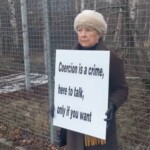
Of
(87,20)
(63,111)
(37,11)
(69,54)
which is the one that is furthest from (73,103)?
(37,11)

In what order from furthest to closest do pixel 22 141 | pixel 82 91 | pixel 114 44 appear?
pixel 22 141 < pixel 114 44 < pixel 82 91

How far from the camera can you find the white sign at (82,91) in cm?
308

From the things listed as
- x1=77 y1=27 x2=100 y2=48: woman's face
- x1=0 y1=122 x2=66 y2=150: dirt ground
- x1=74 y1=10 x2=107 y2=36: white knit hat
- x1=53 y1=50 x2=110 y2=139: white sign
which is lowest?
x1=0 y1=122 x2=66 y2=150: dirt ground

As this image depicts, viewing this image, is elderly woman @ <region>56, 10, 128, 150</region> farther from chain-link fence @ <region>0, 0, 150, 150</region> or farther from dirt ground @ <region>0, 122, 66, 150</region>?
dirt ground @ <region>0, 122, 66, 150</region>

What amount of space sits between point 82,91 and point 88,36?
483 mm

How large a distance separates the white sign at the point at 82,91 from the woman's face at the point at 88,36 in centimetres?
8

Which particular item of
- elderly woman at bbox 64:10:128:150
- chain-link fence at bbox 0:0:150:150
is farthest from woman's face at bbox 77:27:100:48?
chain-link fence at bbox 0:0:150:150

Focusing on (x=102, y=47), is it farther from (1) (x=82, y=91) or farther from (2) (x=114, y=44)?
(2) (x=114, y=44)

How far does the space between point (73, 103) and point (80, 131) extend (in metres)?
0.26

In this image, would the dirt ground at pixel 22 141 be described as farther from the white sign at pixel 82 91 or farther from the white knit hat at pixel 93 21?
the white knit hat at pixel 93 21

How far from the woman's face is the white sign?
79 mm

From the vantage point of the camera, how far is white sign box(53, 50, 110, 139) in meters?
3.08

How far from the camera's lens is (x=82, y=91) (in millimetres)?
3254

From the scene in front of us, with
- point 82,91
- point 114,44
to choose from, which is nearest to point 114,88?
point 82,91
